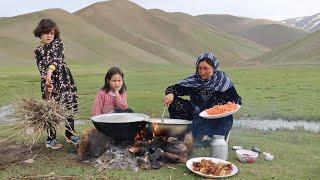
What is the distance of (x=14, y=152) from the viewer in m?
6.43

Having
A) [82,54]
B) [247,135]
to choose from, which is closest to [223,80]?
[247,135]

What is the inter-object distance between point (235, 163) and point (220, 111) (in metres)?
0.73

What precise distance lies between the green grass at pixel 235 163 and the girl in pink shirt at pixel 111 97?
2.66ft

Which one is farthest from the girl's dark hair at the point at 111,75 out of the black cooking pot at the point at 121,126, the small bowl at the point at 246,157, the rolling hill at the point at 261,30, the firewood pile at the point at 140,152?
the rolling hill at the point at 261,30

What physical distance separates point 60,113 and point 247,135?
3928mm

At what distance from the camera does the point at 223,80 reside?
638 centimetres

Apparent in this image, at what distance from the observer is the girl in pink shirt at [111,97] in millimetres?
6391

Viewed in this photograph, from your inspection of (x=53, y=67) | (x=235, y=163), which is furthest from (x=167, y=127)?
(x=53, y=67)

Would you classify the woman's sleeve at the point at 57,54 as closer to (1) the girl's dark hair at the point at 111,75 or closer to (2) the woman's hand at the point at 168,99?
(1) the girl's dark hair at the point at 111,75

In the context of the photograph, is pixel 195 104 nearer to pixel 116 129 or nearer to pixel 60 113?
pixel 116 129

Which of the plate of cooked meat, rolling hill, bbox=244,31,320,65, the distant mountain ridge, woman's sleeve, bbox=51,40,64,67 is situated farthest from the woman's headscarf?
the distant mountain ridge

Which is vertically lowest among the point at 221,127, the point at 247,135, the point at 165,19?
the point at 247,135

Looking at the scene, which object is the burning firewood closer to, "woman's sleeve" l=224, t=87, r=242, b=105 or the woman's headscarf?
the woman's headscarf

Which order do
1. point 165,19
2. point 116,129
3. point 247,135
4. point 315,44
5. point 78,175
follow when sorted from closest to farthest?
point 78,175 < point 116,129 < point 247,135 < point 315,44 < point 165,19
